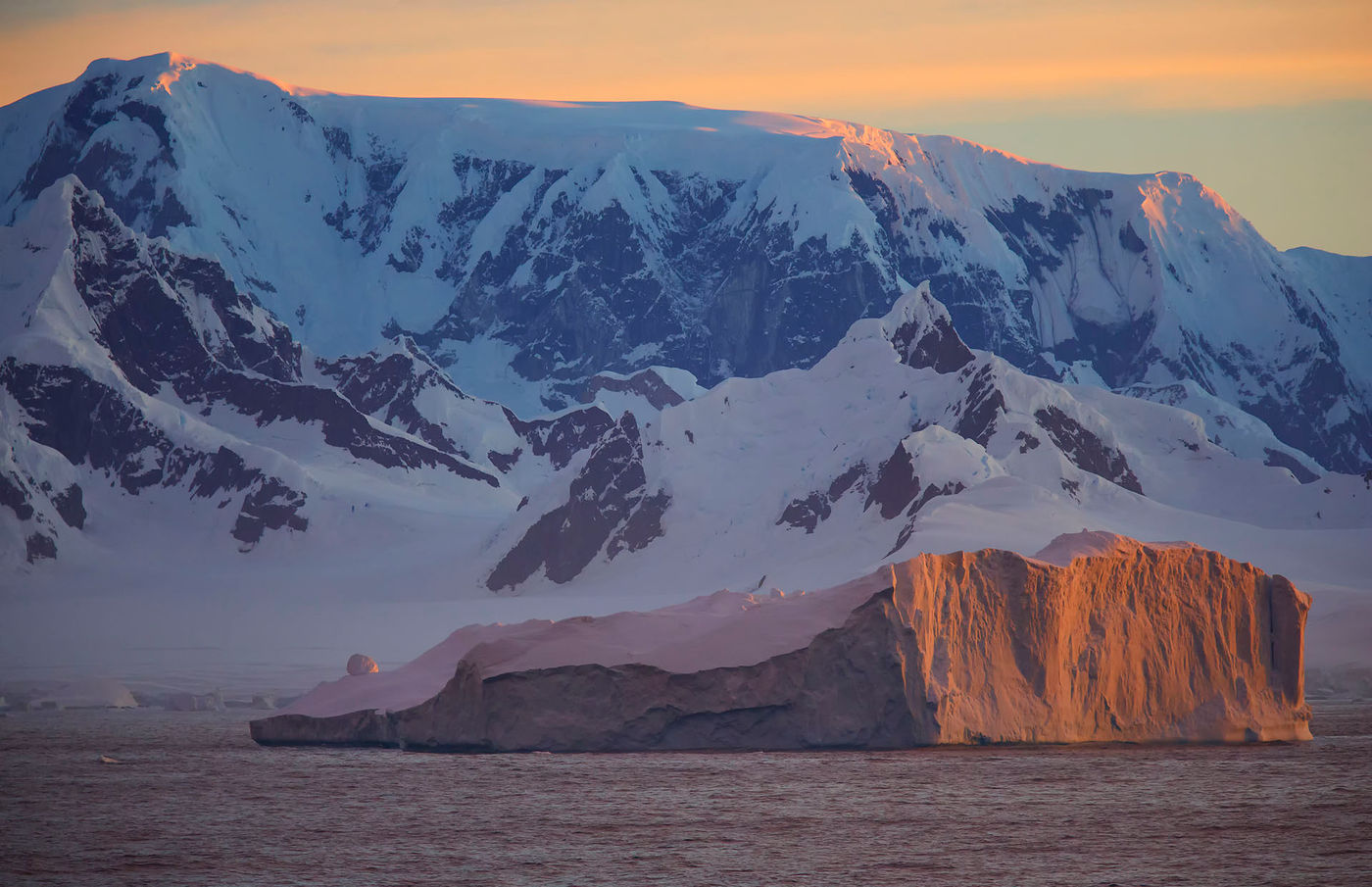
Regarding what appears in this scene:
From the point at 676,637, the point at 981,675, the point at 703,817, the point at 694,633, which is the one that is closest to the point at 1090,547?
the point at 981,675

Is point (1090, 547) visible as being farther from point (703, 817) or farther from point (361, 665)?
point (361, 665)

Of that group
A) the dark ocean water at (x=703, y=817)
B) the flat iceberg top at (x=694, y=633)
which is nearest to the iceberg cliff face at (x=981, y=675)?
the flat iceberg top at (x=694, y=633)

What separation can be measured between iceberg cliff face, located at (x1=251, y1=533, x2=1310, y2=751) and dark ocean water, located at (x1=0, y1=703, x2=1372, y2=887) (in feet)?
4.33

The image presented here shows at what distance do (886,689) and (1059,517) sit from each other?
10572 cm

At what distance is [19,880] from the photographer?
52656 millimetres

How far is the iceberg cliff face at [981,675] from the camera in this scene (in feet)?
229

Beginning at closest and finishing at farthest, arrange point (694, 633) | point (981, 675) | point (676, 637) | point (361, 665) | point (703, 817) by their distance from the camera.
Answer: point (703, 817) < point (981, 675) < point (676, 637) < point (694, 633) < point (361, 665)

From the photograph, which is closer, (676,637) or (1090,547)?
(676,637)

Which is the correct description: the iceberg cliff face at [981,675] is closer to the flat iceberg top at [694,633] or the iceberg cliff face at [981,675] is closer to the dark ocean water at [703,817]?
the flat iceberg top at [694,633]

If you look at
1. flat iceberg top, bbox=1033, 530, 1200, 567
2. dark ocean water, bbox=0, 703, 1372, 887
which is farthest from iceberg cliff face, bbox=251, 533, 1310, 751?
dark ocean water, bbox=0, 703, 1372, 887

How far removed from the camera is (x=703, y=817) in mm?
61812

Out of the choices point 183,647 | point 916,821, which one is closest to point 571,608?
point 183,647

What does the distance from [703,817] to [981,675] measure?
41.6 feet

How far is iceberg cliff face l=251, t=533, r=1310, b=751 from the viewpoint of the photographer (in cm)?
6981
